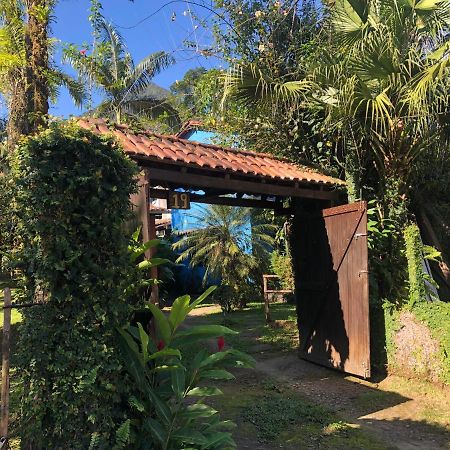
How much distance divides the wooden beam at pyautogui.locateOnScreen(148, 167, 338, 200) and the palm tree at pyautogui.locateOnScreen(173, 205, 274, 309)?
22.9 ft

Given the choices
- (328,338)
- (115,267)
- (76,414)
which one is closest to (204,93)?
(328,338)

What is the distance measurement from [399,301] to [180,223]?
1353 centimetres

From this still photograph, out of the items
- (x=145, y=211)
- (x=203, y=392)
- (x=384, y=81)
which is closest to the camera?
(x=203, y=392)

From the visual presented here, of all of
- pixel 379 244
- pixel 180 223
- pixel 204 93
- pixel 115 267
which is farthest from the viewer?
pixel 180 223

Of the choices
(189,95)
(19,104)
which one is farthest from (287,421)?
(189,95)

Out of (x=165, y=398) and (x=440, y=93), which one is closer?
(x=165, y=398)

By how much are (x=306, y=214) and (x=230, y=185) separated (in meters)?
2.13

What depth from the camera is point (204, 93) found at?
1021cm

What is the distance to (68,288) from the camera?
3160 mm

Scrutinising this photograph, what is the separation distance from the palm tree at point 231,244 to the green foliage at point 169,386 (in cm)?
1010

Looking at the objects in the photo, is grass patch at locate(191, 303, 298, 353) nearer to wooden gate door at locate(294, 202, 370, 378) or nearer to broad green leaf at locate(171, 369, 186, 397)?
wooden gate door at locate(294, 202, 370, 378)

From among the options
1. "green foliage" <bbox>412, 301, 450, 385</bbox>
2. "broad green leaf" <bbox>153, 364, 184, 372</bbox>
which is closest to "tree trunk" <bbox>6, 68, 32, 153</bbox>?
"broad green leaf" <bbox>153, 364, 184, 372</bbox>

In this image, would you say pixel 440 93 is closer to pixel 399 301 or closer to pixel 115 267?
pixel 399 301

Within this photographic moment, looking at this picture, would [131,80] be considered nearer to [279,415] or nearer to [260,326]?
[260,326]
